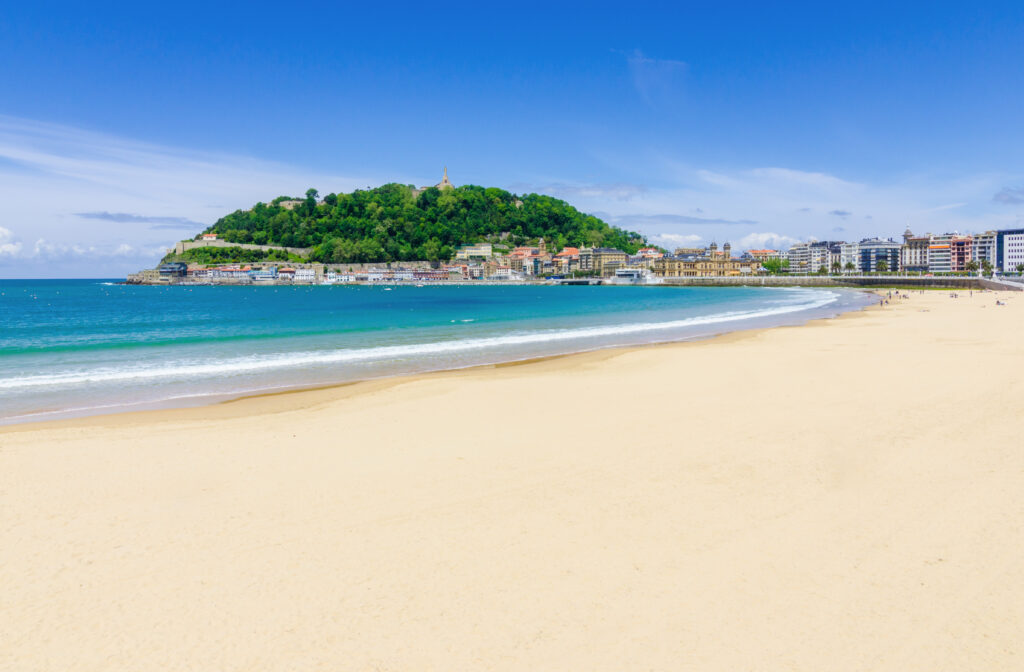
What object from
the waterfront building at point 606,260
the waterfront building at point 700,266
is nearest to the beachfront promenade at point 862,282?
the waterfront building at point 700,266

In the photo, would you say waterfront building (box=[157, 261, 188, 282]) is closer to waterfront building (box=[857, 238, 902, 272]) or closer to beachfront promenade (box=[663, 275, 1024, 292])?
beachfront promenade (box=[663, 275, 1024, 292])

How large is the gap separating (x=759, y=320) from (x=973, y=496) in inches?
1209

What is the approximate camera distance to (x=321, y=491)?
6.34 m

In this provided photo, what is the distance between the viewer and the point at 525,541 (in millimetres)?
5039

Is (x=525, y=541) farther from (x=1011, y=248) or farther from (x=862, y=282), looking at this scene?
(x=1011, y=248)

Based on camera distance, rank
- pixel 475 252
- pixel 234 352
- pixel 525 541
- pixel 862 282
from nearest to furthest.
Answer: pixel 525 541, pixel 234 352, pixel 862 282, pixel 475 252

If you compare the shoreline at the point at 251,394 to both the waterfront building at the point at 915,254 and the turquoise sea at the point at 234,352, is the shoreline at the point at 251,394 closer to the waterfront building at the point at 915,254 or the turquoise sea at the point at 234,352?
the turquoise sea at the point at 234,352

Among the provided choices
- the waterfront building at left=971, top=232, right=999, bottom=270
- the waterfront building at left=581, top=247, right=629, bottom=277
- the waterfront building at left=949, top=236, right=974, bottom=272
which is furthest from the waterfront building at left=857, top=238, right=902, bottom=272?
the waterfront building at left=581, top=247, right=629, bottom=277

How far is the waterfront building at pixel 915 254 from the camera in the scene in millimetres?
174125

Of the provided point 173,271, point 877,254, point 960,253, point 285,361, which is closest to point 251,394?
point 285,361

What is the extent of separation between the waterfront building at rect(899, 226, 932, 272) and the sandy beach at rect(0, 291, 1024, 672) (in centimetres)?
19744

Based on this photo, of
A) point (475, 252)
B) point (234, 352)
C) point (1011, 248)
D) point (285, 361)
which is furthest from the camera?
point (475, 252)

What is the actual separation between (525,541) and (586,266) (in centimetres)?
17847

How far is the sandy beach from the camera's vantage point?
12.1ft
